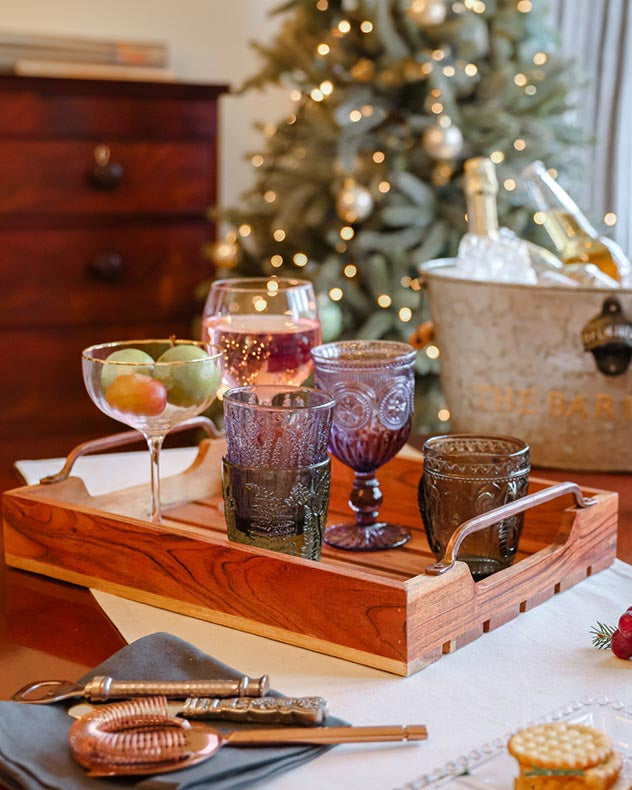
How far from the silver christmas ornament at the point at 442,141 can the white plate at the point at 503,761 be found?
206 cm

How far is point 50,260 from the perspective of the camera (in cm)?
315

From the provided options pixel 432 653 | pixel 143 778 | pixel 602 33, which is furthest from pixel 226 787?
pixel 602 33

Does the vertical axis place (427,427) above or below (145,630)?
below

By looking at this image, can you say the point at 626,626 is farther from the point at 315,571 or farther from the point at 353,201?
the point at 353,201

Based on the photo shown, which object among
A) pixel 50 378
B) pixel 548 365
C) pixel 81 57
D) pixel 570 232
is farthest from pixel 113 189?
pixel 548 365

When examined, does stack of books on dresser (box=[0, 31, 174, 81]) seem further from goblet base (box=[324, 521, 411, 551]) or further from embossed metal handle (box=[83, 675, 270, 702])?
embossed metal handle (box=[83, 675, 270, 702])

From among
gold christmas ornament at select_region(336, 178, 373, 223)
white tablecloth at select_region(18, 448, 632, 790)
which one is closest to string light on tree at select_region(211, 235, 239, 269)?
gold christmas ornament at select_region(336, 178, 373, 223)

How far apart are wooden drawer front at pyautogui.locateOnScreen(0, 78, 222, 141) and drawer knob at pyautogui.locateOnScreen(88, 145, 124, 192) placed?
0.17 ft

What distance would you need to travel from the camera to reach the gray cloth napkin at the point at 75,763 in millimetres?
601

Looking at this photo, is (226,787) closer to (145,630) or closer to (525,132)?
(145,630)

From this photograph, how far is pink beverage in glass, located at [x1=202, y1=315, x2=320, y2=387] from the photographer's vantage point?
43.5 inches

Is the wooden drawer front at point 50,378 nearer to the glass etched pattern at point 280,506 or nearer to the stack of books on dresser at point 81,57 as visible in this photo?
the stack of books on dresser at point 81,57

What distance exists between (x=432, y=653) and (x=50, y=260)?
2564mm

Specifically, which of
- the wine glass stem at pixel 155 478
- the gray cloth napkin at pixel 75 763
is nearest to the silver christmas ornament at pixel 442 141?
the wine glass stem at pixel 155 478
